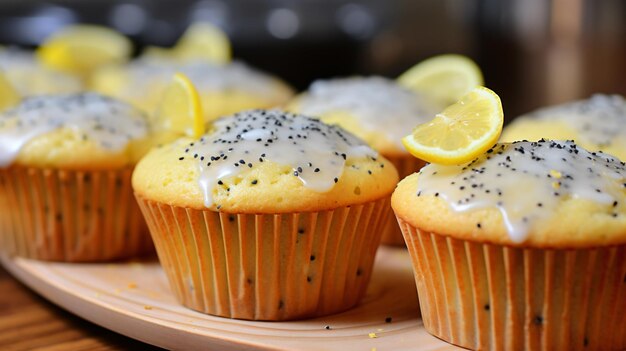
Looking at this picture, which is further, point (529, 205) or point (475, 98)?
point (475, 98)

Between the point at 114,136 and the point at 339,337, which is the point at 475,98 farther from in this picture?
the point at 114,136

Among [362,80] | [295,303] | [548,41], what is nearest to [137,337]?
[295,303]

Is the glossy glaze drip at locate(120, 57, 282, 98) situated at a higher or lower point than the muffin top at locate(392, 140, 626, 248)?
lower

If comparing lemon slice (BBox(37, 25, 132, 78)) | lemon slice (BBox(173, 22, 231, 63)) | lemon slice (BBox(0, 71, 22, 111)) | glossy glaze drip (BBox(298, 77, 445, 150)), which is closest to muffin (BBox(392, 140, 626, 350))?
glossy glaze drip (BBox(298, 77, 445, 150))

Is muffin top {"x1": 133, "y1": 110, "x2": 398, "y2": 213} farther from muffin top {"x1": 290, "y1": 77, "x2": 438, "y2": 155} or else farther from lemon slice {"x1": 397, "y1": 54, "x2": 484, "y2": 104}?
lemon slice {"x1": 397, "y1": 54, "x2": 484, "y2": 104}

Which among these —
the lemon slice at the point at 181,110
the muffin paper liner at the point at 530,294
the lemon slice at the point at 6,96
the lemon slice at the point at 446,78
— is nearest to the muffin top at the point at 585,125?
the lemon slice at the point at 446,78

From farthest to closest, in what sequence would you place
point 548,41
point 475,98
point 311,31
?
point 548,41 → point 311,31 → point 475,98

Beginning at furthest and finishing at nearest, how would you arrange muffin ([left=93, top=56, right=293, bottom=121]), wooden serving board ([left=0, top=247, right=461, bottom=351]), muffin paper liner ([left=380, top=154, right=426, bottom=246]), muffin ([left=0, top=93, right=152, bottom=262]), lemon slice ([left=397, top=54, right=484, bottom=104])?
muffin ([left=93, top=56, right=293, bottom=121])
lemon slice ([left=397, top=54, right=484, bottom=104])
muffin paper liner ([left=380, top=154, right=426, bottom=246])
muffin ([left=0, top=93, right=152, bottom=262])
wooden serving board ([left=0, top=247, right=461, bottom=351])
